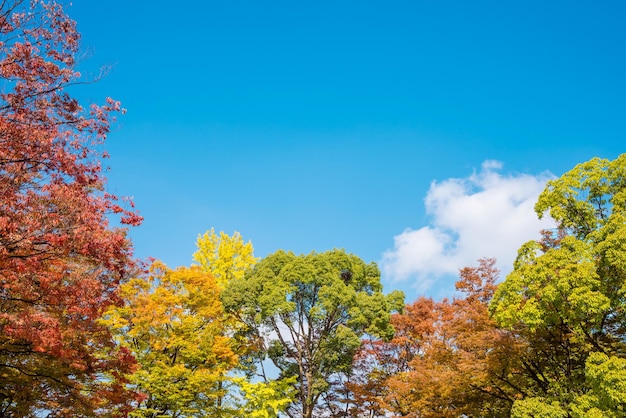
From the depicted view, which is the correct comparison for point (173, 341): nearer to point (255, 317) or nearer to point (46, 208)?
point (255, 317)

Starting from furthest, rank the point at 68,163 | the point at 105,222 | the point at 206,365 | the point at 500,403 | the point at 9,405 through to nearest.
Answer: the point at 206,365 < the point at 500,403 < the point at 9,405 < the point at 105,222 < the point at 68,163

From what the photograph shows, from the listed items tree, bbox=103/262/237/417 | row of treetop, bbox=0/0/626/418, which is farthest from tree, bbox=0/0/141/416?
tree, bbox=103/262/237/417

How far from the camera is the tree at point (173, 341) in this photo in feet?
60.4

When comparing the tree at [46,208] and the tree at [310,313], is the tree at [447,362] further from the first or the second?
the tree at [46,208]

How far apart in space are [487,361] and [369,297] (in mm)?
9073

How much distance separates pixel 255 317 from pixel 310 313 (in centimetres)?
284

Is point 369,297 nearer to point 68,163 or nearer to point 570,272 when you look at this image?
point 570,272

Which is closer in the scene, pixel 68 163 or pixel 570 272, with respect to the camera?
pixel 68 163

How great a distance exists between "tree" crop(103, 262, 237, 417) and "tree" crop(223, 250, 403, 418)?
278 centimetres

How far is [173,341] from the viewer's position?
19219 mm

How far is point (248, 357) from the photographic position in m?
24.3

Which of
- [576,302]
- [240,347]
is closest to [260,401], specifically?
[240,347]

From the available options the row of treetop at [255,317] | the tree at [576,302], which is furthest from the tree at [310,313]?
the tree at [576,302]

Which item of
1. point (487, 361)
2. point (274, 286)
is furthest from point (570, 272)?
point (274, 286)
